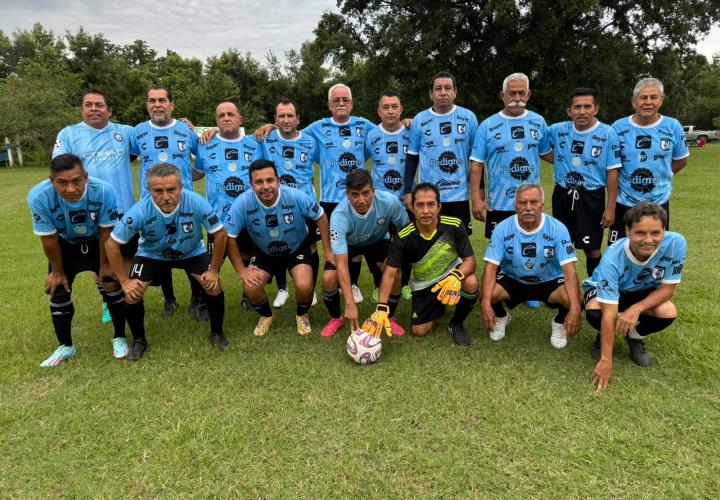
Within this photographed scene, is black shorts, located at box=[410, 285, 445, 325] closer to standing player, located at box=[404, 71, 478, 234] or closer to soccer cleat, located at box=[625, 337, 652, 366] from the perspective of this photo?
standing player, located at box=[404, 71, 478, 234]

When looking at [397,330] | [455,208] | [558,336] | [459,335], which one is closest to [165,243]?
[397,330]

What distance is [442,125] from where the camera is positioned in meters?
4.90

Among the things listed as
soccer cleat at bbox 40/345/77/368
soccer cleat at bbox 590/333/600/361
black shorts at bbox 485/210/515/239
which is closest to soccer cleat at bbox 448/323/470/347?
soccer cleat at bbox 590/333/600/361

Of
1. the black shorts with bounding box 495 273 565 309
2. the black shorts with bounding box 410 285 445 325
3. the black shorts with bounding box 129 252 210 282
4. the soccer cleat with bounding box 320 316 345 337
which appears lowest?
the soccer cleat with bounding box 320 316 345 337

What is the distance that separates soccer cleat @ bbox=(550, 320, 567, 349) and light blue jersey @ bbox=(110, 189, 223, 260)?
300 centimetres

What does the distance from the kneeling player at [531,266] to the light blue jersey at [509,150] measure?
2.76ft

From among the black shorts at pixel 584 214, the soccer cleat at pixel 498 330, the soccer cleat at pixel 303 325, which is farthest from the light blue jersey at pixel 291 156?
the black shorts at pixel 584 214

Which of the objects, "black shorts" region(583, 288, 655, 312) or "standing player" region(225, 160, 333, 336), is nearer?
"black shorts" region(583, 288, 655, 312)

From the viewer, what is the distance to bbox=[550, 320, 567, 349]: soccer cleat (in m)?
4.04

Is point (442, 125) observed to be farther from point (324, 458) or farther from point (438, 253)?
point (324, 458)

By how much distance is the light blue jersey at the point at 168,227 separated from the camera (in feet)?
12.9

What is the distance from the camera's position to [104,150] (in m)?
4.79

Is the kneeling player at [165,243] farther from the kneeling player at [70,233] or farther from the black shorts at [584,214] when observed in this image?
the black shorts at [584,214]

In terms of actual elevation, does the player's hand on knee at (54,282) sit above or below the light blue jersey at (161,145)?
below
